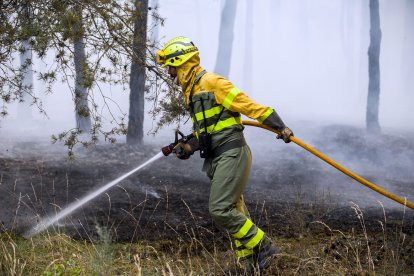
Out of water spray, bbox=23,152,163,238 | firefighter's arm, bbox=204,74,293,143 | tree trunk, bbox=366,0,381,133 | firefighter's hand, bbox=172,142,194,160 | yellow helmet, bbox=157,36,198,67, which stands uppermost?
tree trunk, bbox=366,0,381,133

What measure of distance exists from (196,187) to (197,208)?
64.1 inches

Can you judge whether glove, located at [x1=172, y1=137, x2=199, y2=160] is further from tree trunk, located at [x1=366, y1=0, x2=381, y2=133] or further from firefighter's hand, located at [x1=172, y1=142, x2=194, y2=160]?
tree trunk, located at [x1=366, y1=0, x2=381, y2=133]

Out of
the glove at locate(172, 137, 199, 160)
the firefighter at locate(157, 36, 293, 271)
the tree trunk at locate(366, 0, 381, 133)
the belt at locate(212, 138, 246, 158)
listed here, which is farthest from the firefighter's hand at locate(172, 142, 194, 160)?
the tree trunk at locate(366, 0, 381, 133)

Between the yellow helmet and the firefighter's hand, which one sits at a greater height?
the yellow helmet

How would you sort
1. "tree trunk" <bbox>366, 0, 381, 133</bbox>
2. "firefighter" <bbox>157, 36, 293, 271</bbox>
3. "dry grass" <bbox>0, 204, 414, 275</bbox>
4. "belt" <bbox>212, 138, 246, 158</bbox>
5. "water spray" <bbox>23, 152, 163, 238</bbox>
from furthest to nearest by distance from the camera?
"tree trunk" <bbox>366, 0, 381, 133</bbox>, "water spray" <bbox>23, 152, 163, 238</bbox>, "belt" <bbox>212, 138, 246, 158</bbox>, "firefighter" <bbox>157, 36, 293, 271</bbox>, "dry grass" <bbox>0, 204, 414, 275</bbox>

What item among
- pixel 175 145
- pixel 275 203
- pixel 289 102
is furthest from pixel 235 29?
pixel 175 145

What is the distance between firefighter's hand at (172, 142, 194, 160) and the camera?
454 centimetres

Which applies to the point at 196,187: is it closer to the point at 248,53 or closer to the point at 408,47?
the point at 248,53

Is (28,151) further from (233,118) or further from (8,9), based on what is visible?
(233,118)

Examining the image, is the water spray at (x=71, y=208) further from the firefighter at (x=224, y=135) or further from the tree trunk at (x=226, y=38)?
the tree trunk at (x=226, y=38)

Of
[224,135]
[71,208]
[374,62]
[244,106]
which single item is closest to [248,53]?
[374,62]

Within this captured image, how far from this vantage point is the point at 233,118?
4.39m

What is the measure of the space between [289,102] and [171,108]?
7.01 m

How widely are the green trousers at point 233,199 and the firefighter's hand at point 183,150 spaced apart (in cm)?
26
